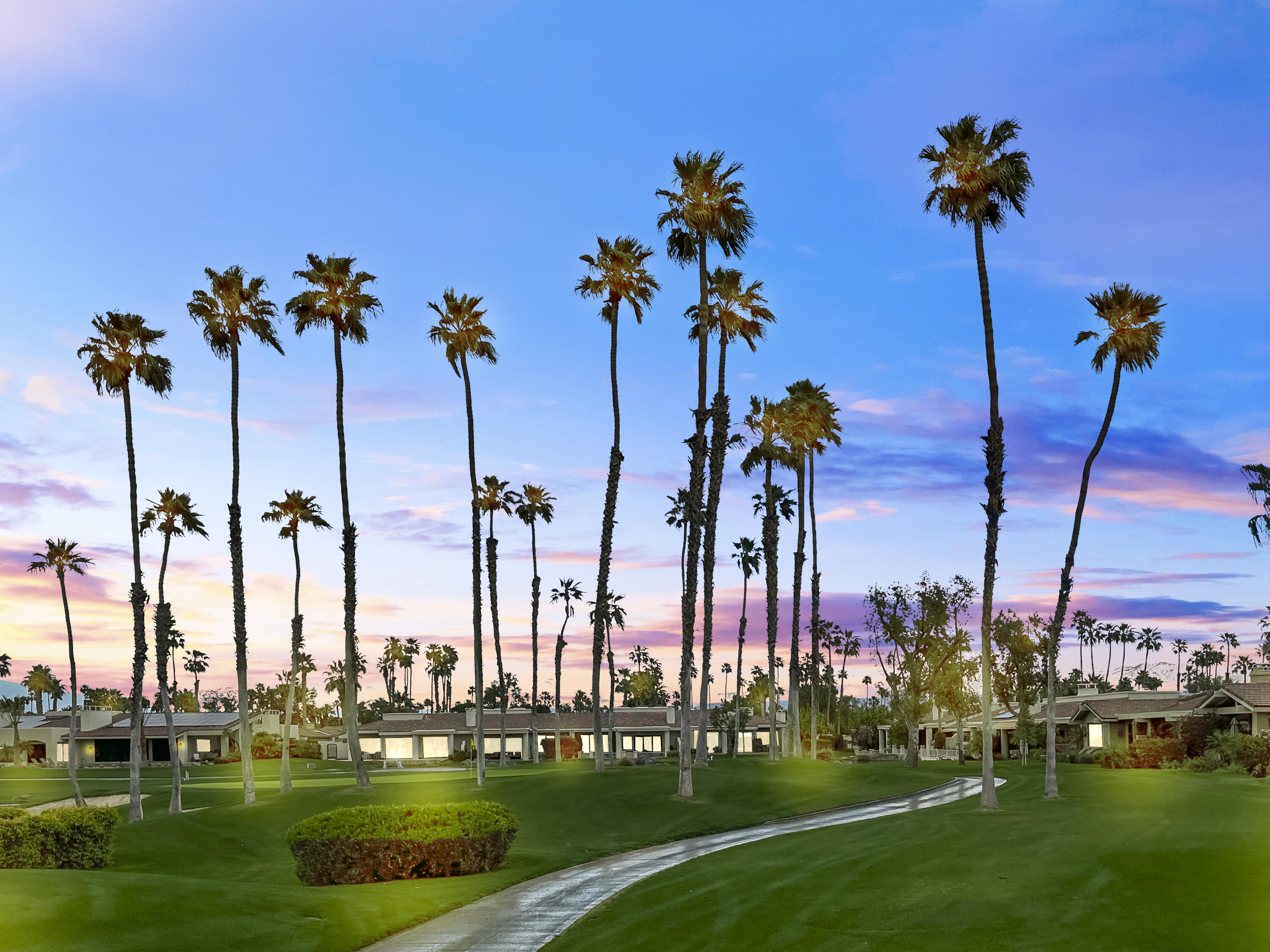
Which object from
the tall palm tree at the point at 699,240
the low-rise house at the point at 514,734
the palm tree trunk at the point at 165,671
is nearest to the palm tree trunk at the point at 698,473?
the tall palm tree at the point at 699,240

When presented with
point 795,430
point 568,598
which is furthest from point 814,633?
point 568,598

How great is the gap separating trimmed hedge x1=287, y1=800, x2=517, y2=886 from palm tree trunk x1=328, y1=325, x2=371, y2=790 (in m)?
25.4

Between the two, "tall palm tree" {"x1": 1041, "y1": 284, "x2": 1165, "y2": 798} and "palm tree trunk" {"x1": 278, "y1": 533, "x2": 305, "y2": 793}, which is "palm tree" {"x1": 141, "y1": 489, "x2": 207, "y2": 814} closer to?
"palm tree trunk" {"x1": 278, "y1": 533, "x2": 305, "y2": 793}

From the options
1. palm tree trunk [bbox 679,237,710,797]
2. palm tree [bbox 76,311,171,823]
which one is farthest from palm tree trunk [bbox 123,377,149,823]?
palm tree trunk [bbox 679,237,710,797]

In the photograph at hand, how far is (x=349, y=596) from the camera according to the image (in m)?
56.8

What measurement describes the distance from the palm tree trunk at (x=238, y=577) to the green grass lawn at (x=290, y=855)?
349cm

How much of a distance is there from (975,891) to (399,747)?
Answer: 114 m

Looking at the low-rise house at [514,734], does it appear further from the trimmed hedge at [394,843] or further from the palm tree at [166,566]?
the trimmed hedge at [394,843]

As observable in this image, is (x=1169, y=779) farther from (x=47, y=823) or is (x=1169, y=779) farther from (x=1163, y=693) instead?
(x=1163, y=693)

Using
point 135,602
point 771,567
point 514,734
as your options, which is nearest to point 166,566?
point 135,602

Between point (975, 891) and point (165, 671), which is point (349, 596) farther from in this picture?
point (975, 891)

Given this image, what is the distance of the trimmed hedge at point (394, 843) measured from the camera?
1105 inches

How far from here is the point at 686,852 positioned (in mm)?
33938

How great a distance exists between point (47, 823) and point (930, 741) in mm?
105462
